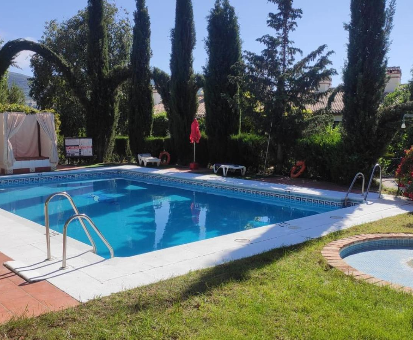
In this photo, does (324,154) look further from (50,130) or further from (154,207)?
(50,130)

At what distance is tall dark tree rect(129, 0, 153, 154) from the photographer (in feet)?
61.9

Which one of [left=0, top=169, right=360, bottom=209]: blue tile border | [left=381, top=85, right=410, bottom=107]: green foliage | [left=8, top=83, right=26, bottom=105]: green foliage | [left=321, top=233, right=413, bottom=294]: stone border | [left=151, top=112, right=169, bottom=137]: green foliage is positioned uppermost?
[left=8, top=83, right=26, bottom=105]: green foliage

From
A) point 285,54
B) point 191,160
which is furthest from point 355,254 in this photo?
point 191,160

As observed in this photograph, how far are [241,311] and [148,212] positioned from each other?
7.12 meters

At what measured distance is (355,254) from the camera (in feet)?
18.5

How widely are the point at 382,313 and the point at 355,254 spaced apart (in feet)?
7.65

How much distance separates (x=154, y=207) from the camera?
11.0 meters

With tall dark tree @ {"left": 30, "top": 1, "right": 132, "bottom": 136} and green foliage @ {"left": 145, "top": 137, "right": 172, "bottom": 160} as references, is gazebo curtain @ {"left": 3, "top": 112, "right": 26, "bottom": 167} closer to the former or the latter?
green foliage @ {"left": 145, "top": 137, "right": 172, "bottom": 160}

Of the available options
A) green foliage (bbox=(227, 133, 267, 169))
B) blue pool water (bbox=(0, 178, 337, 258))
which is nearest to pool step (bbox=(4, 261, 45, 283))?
blue pool water (bbox=(0, 178, 337, 258))

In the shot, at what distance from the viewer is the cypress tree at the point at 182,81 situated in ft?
57.3

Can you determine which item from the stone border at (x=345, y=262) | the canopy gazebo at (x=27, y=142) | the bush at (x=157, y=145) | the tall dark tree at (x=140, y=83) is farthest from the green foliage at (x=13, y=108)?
the stone border at (x=345, y=262)

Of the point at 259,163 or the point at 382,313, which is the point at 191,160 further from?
the point at 382,313

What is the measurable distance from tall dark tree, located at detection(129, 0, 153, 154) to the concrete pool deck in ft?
38.4

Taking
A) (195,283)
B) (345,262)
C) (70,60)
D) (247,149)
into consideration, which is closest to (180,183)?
(247,149)
